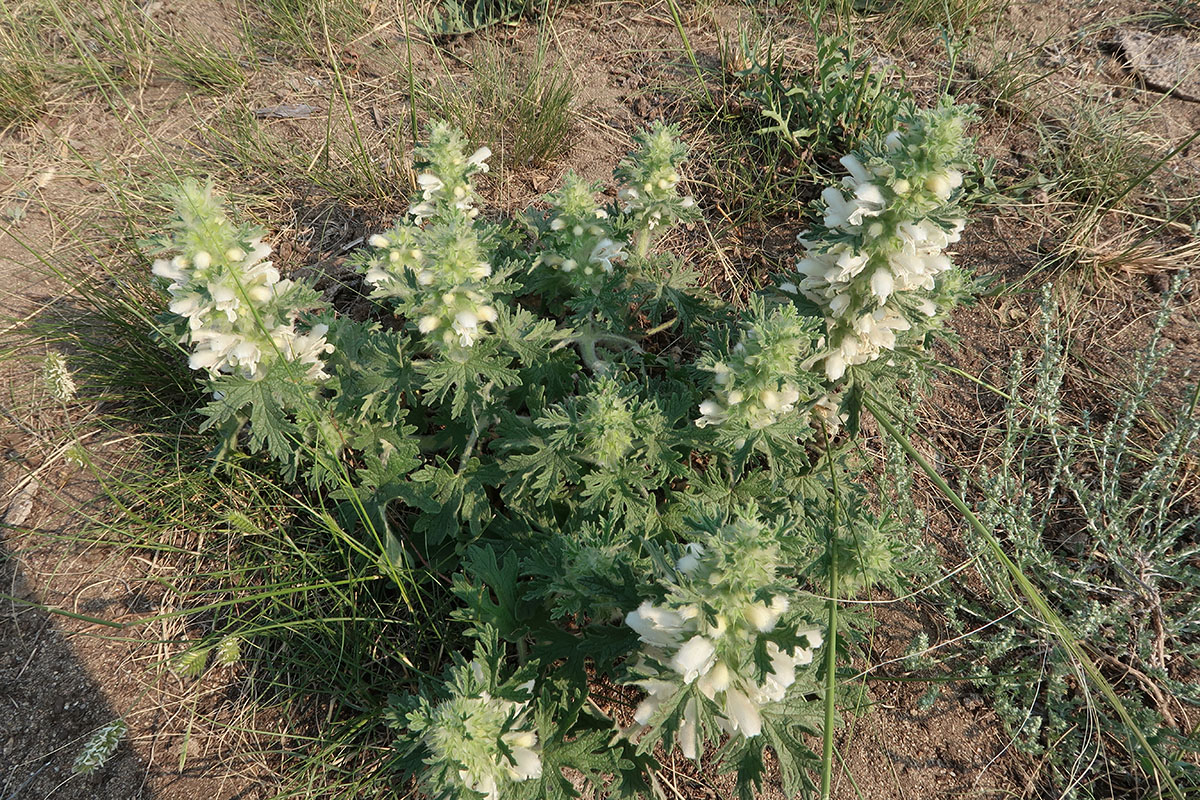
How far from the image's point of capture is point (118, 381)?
3.38 metres

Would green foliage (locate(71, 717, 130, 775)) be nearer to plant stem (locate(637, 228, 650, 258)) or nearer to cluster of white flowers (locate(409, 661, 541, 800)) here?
cluster of white flowers (locate(409, 661, 541, 800))

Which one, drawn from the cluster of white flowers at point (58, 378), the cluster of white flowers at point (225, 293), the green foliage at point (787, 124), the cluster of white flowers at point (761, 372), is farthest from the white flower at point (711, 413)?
the cluster of white flowers at point (58, 378)

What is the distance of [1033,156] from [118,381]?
501cm

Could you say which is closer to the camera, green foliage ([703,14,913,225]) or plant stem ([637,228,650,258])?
plant stem ([637,228,650,258])

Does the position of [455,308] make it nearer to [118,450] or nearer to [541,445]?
[541,445]

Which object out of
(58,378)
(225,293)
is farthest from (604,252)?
(58,378)

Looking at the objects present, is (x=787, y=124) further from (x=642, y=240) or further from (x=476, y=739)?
(x=476, y=739)

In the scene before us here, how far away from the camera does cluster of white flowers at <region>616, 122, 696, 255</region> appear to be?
9.52 feet

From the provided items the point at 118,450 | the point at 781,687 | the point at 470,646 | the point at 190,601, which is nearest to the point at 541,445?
the point at 470,646

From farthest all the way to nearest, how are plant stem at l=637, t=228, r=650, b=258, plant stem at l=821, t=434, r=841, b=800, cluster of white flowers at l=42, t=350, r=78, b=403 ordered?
1. plant stem at l=637, t=228, r=650, b=258
2. cluster of white flowers at l=42, t=350, r=78, b=403
3. plant stem at l=821, t=434, r=841, b=800

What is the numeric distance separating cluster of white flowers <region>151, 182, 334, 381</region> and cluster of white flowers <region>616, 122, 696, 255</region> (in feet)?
4.46

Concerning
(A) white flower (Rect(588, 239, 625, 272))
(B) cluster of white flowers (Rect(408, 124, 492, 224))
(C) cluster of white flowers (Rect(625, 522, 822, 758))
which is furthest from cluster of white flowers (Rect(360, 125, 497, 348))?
(C) cluster of white flowers (Rect(625, 522, 822, 758))

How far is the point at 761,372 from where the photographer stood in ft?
7.60

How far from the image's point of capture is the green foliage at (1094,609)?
2.58m
